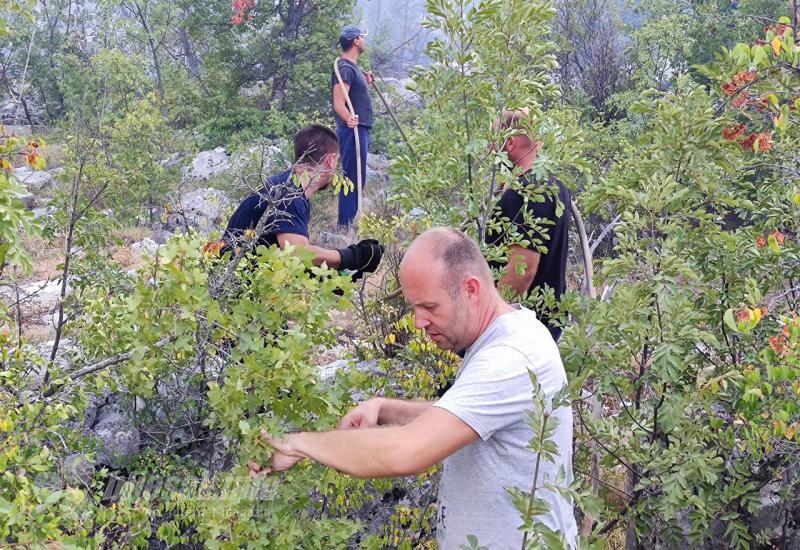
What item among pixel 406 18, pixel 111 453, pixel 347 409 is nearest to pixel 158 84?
pixel 111 453

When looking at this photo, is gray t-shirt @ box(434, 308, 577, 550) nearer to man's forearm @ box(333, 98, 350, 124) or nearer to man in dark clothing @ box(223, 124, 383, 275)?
man in dark clothing @ box(223, 124, 383, 275)

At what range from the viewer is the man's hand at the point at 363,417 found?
213cm

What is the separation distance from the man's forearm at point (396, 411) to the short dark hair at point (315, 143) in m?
2.02

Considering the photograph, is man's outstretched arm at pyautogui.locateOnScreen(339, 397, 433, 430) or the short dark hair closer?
man's outstretched arm at pyautogui.locateOnScreen(339, 397, 433, 430)

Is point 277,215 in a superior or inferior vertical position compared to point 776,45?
inferior

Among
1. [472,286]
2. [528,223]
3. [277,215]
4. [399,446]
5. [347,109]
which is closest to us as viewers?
[399,446]

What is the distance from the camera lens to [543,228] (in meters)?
3.23

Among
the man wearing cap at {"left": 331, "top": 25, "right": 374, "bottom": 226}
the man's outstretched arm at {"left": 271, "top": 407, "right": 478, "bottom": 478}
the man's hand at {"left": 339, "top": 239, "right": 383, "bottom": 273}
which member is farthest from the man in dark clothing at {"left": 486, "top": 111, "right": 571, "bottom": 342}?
the man wearing cap at {"left": 331, "top": 25, "right": 374, "bottom": 226}

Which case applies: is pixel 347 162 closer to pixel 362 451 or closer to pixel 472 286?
pixel 472 286

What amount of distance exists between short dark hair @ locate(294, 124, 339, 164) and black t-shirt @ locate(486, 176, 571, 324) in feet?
3.51

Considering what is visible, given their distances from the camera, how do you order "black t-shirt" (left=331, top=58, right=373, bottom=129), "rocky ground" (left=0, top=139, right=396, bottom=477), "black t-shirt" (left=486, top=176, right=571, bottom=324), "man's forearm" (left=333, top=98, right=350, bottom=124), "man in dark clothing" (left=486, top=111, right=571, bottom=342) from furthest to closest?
"black t-shirt" (left=331, top=58, right=373, bottom=129) → "man's forearm" (left=333, top=98, right=350, bottom=124) → "rocky ground" (left=0, top=139, right=396, bottom=477) → "black t-shirt" (left=486, top=176, right=571, bottom=324) → "man in dark clothing" (left=486, top=111, right=571, bottom=342)

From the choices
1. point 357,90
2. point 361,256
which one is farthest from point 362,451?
point 357,90

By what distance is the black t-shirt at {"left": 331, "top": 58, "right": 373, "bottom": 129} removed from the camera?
312 inches

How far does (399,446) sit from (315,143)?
2528 mm
